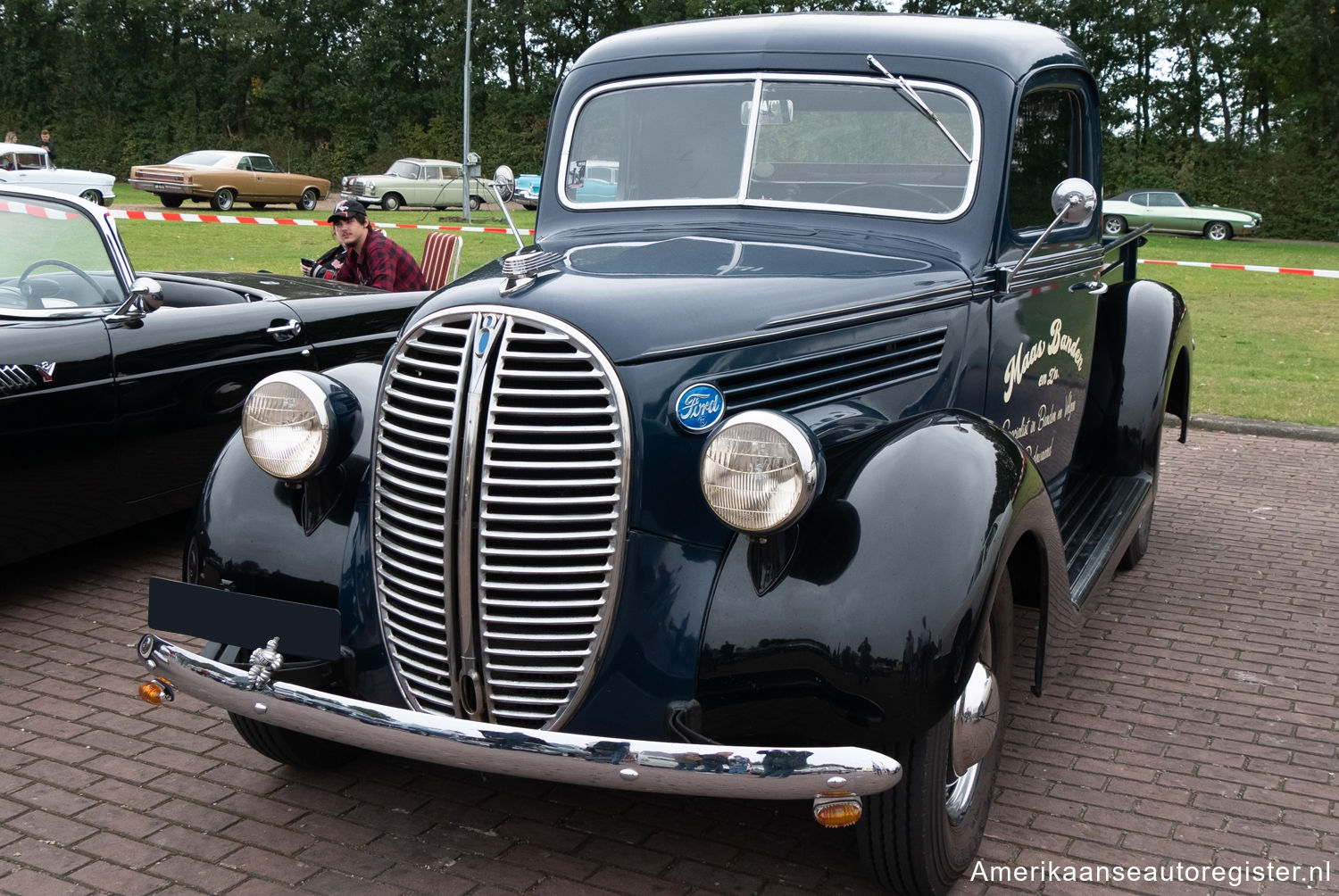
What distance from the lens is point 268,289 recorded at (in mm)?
5996

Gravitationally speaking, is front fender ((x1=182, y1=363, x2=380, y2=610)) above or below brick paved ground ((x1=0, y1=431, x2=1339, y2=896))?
above

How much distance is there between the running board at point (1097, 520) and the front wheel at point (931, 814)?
680 millimetres

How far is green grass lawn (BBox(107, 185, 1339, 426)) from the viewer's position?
32.3 ft

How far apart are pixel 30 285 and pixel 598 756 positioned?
366cm

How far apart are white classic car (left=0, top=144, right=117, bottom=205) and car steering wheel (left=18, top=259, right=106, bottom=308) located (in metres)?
20.8

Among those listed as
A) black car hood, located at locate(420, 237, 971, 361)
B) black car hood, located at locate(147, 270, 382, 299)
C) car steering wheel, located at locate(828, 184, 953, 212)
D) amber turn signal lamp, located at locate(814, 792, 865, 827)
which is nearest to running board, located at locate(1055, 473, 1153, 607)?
black car hood, located at locate(420, 237, 971, 361)

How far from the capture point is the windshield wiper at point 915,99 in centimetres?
383

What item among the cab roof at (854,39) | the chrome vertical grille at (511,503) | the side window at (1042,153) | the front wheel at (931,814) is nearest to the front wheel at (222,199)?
the cab roof at (854,39)

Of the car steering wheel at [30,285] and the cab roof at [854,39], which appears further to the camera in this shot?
the car steering wheel at [30,285]

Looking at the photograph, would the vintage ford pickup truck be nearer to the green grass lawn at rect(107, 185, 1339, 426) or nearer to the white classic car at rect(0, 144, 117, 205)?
the green grass lawn at rect(107, 185, 1339, 426)

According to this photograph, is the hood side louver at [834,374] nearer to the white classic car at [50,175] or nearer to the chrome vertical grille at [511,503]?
the chrome vertical grille at [511,503]

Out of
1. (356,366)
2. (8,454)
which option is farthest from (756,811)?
(8,454)

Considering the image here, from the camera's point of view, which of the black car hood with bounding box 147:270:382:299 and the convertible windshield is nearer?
the convertible windshield

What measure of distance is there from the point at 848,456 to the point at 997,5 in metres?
40.9
